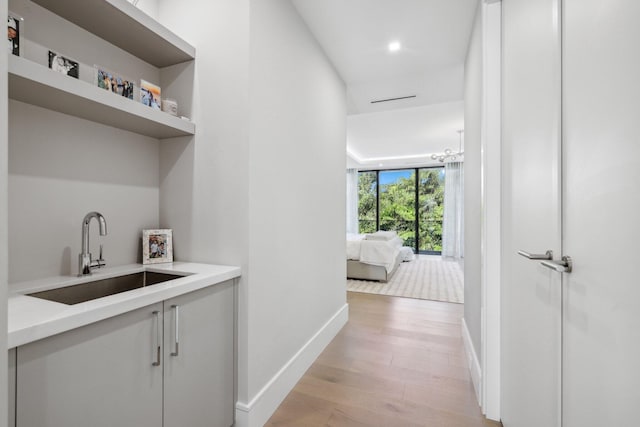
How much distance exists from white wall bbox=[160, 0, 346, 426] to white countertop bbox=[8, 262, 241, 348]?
20cm

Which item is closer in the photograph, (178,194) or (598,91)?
(598,91)

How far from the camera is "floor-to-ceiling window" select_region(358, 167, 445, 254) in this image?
797cm

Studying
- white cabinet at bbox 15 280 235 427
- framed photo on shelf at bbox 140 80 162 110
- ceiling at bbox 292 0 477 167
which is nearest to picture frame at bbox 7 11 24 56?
framed photo on shelf at bbox 140 80 162 110

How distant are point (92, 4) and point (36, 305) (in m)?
1.25

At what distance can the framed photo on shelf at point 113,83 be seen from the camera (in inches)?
51.9

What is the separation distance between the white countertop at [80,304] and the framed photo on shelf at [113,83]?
88 cm

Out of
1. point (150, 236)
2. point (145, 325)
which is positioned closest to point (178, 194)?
point (150, 236)

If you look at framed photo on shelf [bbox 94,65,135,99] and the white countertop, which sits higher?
framed photo on shelf [bbox 94,65,135,99]

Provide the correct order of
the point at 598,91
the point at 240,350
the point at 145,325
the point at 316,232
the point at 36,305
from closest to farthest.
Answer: the point at 598,91 → the point at 36,305 → the point at 145,325 → the point at 240,350 → the point at 316,232

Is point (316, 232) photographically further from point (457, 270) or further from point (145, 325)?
point (457, 270)

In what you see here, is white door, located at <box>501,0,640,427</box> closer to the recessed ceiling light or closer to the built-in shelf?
the recessed ceiling light

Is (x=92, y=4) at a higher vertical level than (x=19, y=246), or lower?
higher

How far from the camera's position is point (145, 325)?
107 cm

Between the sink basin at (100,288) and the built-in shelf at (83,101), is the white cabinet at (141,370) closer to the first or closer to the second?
the sink basin at (100,288)
